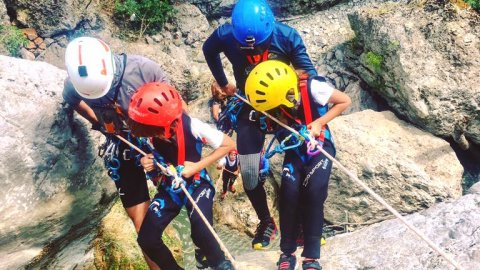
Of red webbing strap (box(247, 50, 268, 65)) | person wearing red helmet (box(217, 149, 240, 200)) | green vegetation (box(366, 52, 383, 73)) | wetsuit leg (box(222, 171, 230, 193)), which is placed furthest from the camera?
green vegetation (box(366, 52, 383, 73))

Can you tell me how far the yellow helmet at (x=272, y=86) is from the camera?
360 centimetres

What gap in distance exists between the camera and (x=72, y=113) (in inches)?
159

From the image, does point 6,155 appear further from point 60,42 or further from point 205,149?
point 60,42

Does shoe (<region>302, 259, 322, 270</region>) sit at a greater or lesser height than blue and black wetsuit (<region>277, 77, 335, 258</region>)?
lesser

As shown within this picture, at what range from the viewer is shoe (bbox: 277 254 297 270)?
388 centimetres

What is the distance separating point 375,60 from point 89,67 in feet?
16.0

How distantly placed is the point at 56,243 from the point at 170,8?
20.3ft

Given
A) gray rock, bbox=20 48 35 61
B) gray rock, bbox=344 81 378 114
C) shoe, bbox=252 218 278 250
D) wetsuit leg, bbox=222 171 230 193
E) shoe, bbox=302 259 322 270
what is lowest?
wetsuit leg, bbox=222 171 230 193

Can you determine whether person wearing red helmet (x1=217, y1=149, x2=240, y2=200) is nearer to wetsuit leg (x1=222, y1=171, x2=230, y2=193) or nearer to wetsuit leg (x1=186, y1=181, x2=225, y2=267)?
wetsuit leg (x1=222, y1=171, x2=230, y2=193)

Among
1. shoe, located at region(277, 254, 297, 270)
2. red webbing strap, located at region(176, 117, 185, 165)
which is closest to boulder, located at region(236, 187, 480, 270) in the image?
shoe, located at region(277, 254, 297, 270)

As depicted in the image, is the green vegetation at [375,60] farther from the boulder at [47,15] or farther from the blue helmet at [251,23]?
the boulder at [47,15]

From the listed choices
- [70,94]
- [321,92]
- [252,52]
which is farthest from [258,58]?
[70,94]

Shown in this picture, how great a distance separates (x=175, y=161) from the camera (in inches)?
146

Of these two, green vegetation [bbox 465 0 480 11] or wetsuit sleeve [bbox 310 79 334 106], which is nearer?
wetsuit sleeve [bbox 310 79 334 106]
